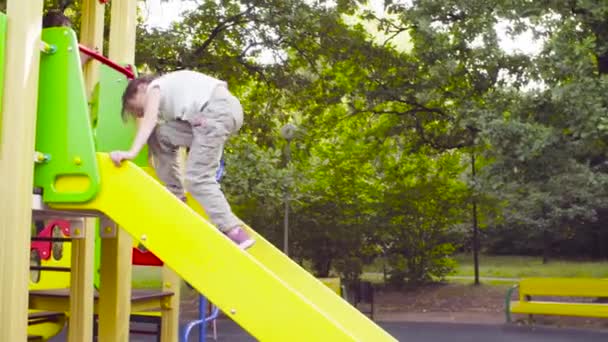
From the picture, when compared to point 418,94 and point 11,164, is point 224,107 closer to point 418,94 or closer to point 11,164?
point 11,164

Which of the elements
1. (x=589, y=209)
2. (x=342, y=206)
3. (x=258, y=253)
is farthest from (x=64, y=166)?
(x=589, y=209)

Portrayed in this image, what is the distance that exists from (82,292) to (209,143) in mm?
1518

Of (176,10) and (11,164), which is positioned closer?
(11,164)

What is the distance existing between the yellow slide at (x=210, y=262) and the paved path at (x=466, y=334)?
658 centimetres

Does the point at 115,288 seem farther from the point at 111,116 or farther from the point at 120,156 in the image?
the point at 120,156

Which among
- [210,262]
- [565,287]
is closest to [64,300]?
[210,262]

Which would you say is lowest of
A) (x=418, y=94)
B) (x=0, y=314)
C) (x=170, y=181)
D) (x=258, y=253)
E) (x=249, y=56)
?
(x=0, y=314)

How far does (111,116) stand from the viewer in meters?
3.79

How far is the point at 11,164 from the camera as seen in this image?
3055 mm

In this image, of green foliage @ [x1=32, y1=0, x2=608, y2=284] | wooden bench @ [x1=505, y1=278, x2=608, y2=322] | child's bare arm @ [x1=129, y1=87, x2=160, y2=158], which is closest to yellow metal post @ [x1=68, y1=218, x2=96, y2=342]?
child's bare arm @ [x1=129, y1=87, x2=160, y2=158]

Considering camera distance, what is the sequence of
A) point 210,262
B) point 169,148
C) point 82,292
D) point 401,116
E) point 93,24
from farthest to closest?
1. point 401,116
2. point 93,24
3. point 82,292
4. point 169,148
5. point 210,262

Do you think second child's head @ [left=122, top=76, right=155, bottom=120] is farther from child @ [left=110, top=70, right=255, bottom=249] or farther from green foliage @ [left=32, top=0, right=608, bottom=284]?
green foliage @ [left=32, top=0, right=608, bottom=284]

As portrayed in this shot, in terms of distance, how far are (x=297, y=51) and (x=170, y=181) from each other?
875 centimetres

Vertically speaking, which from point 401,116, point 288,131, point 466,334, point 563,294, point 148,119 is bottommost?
point 466,334
